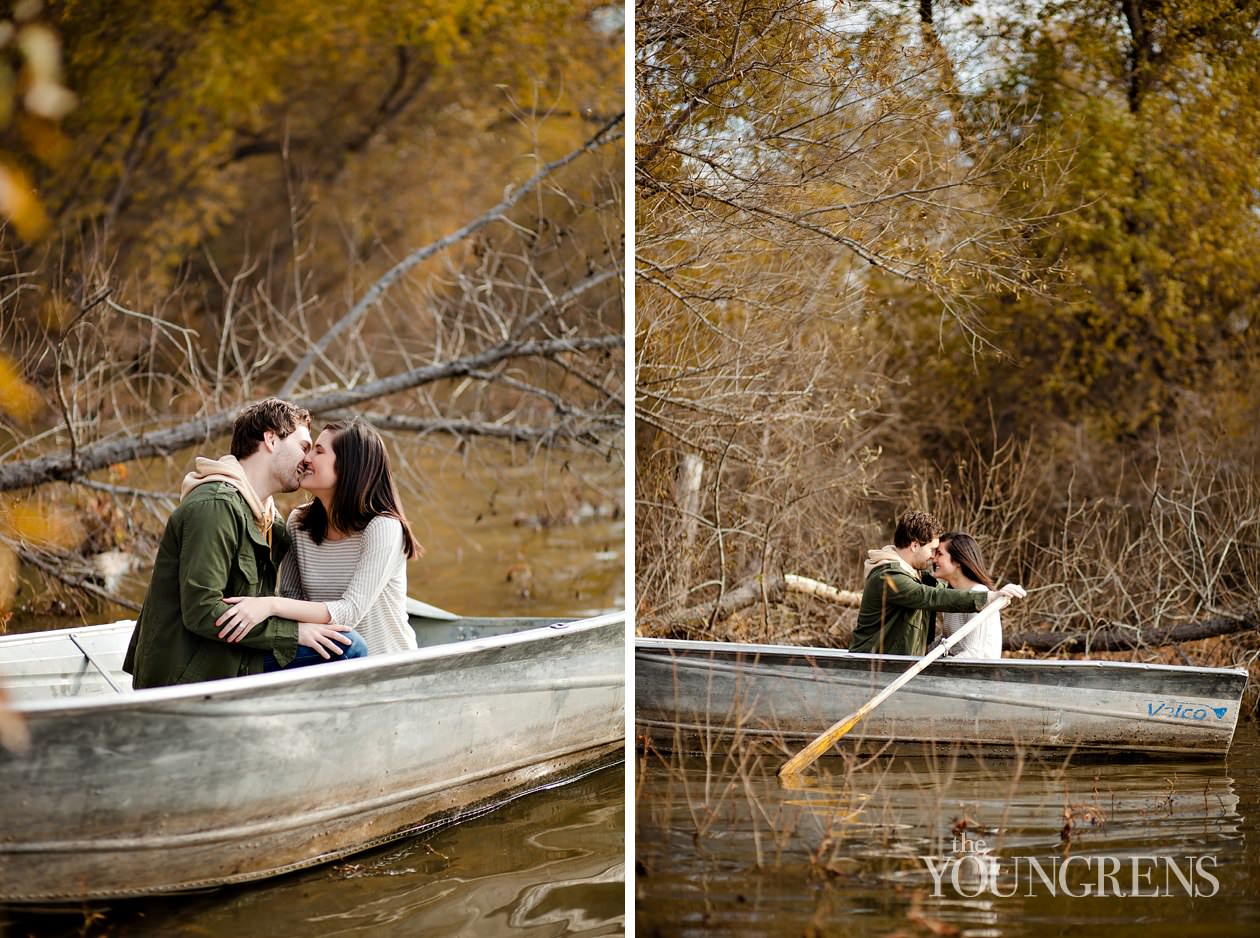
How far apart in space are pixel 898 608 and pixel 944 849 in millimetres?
809

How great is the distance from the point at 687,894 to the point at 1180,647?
3.30 meters

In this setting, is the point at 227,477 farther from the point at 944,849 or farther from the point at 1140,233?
the point at 1140,233

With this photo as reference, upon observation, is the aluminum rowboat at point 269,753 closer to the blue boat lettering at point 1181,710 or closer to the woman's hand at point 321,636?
the woman's hand at point 321,636

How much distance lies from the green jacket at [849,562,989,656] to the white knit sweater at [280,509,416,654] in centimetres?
131

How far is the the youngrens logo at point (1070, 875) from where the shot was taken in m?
2.70

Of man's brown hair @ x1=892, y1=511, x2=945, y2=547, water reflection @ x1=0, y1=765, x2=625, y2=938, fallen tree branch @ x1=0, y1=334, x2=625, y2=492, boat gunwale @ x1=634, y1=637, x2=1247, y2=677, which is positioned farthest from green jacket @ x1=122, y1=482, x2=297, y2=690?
fallen tree branch @ x1=0, y1=334, x2=625, y2=492

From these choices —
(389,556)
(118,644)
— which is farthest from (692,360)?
(118,644)

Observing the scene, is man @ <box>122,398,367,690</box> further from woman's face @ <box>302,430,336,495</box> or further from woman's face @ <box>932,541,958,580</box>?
woman's face @ <box>932,541,958,580</box>

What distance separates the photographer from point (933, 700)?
138 inches

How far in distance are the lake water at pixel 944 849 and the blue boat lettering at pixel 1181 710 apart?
0.17 m

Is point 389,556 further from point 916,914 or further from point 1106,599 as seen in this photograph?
point 1106,599

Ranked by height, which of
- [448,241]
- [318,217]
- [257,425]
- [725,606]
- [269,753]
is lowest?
[269,753]

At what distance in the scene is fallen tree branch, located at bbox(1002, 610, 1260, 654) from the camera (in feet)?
15.8

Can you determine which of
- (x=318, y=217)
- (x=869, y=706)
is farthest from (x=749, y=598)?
(x=318, y=217)
